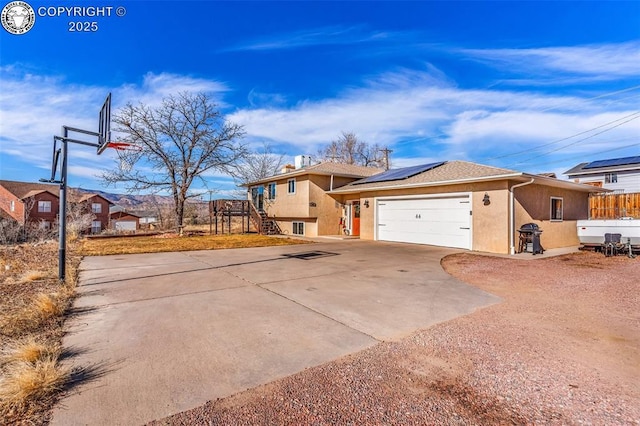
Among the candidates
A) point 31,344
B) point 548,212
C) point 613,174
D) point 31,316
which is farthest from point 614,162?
point 31,316

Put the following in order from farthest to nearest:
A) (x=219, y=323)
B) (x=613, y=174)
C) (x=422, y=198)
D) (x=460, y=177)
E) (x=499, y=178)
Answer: (x=613, y=174), (x=422, y=198), (x=460, y=177), (x=499, y=178), (x=219, y=323)

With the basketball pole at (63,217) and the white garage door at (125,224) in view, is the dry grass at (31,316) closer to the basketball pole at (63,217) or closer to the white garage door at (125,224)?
the basketball pole at (63,217)

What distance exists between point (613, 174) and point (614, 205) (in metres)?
13.0

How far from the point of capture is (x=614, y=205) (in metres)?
18.2

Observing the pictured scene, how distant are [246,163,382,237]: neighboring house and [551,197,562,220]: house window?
9945mm

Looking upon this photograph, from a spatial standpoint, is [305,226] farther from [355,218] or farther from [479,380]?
[479,380]

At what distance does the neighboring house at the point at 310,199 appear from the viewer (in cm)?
1764

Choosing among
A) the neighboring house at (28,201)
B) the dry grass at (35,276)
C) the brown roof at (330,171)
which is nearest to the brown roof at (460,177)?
the brown roof at (330,171)

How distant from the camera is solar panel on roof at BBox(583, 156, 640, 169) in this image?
26.4 m

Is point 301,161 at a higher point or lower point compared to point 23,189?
higher

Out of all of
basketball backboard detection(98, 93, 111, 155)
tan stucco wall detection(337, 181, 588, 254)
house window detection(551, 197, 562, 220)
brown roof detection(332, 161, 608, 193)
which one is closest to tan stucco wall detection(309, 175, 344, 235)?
brown roof detection(332, 161, 608, 193)

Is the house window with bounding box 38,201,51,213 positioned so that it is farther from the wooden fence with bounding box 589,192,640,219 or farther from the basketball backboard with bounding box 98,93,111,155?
the wooden fence with bounding box 589,192,640,219

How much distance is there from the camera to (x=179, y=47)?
13148 mm

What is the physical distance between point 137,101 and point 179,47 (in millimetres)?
8433
